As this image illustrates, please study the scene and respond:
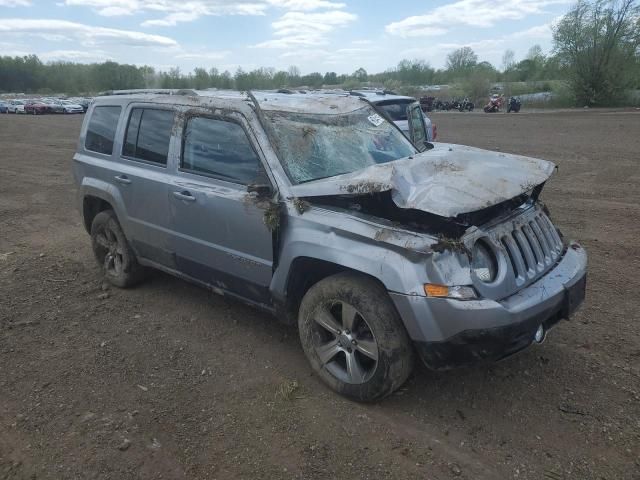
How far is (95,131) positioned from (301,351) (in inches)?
120

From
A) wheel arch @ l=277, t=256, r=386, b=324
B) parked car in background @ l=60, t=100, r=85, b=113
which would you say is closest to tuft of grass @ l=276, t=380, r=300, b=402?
wheel arch @ l=277, t=256, r=386, b=324

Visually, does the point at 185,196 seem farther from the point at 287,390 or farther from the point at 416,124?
the point at 416,124

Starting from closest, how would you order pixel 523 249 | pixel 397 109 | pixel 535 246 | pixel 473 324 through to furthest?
pixel 473 324
pixel 523 249
pixel 535 246
pixel 397 109

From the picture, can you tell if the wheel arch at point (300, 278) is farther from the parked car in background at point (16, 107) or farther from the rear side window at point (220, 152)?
the parked car in background at point (16, 107)

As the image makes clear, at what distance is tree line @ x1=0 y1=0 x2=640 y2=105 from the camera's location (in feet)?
131

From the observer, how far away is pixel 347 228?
10.2 feet

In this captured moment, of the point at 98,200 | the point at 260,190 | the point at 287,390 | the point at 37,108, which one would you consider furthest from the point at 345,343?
the point at 37,108

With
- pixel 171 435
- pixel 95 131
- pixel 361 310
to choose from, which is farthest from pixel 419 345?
pixel 95 131

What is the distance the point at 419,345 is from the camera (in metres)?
2.91

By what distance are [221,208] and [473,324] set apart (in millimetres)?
1959

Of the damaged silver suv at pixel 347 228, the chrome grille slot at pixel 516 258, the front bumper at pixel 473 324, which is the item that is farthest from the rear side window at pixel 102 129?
the chrome grille slot at pixel 516 258

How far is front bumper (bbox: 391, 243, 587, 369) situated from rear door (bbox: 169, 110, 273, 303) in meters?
1.17

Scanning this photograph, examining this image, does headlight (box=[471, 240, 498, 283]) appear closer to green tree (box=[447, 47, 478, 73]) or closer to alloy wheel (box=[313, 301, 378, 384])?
alloy wheel (box=[313, 301, 378, 384])

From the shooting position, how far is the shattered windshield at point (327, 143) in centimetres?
360
